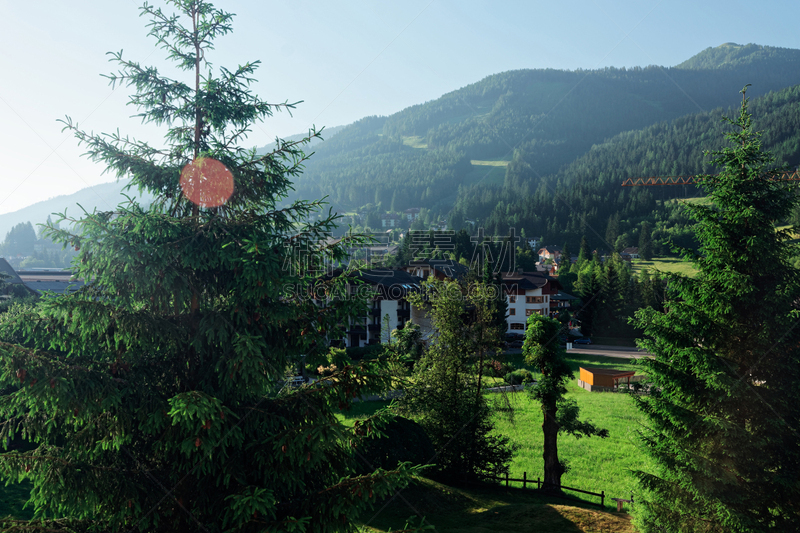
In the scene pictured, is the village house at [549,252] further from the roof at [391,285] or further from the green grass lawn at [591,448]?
the green grass lawn at [591,448]

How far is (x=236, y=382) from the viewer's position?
718 cm

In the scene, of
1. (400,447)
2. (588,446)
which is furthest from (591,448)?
(400,447)

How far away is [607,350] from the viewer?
6819 centimetres

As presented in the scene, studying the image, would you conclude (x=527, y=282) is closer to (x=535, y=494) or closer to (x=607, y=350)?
(x=607, y=350)

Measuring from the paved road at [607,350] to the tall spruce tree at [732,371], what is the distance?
57.2 meters

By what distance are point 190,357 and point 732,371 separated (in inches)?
445

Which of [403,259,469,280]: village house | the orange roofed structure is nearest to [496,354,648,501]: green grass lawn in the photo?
the orange roofed structure

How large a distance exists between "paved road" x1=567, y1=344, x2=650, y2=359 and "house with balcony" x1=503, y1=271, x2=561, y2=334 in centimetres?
794

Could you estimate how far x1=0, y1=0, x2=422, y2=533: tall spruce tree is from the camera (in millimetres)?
6320

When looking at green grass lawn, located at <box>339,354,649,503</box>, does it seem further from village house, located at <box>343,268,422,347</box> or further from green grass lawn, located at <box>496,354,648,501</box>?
village house, located at <box>343,268,422,347</box>

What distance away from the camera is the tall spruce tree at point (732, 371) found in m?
9.63

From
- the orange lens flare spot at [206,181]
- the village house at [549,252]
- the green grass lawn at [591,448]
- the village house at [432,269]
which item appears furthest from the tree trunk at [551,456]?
the village house at [549,252]

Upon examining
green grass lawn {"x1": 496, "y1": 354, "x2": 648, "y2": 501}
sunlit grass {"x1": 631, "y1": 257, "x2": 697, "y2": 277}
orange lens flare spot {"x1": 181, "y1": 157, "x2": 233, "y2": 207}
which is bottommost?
green grass lawn {"x1": 496, "y1": 354, "x2": 648, "y2": 501}

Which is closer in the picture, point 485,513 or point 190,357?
point 190,357
